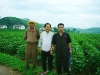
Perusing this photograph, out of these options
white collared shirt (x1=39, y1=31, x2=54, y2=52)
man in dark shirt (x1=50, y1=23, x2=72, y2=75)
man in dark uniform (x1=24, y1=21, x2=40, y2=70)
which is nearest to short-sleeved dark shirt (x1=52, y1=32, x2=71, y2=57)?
man in dark shirt (x1=50, y1=23, x2=72, y2=75)

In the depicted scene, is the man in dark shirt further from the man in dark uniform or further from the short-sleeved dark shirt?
the man in dark uniform

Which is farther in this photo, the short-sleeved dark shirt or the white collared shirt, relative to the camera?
the white collared shirt

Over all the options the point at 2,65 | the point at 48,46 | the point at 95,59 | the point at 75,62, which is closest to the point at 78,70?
the point at 75,62

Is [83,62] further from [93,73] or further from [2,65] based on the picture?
[2,65]

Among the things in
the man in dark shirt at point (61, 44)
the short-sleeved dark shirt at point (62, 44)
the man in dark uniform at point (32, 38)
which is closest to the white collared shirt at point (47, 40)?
the man in dark shirt at point (61, 44)

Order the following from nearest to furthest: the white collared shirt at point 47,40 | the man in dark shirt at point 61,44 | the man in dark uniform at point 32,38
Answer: the man in dark shirt at point 61,44 < the white collared shirt at point 47,40 < the man in dark uniform at point 32,38

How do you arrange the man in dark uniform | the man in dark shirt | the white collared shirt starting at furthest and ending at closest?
the man in dark uniform → the white collared shirt → the man in dark shirt

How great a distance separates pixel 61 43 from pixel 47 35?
0.70m

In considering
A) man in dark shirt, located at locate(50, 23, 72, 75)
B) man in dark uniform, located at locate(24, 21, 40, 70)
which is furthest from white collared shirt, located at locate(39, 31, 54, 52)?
man in dark uniform, located at locate(24, 21, 40, 70)

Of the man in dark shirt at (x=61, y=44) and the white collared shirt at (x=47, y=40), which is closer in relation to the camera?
the man in dark shirt at (x=61, y=44)

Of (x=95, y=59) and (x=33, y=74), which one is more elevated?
(x=95, y=59)

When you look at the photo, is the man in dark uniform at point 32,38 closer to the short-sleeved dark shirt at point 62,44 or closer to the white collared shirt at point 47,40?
the white collared shirt at point 47,40

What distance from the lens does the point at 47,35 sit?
20.2 ft

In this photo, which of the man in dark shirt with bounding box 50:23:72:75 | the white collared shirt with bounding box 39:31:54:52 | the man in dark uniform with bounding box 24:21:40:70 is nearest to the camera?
the man in dark shirt with bounding box 50:23:72:75
